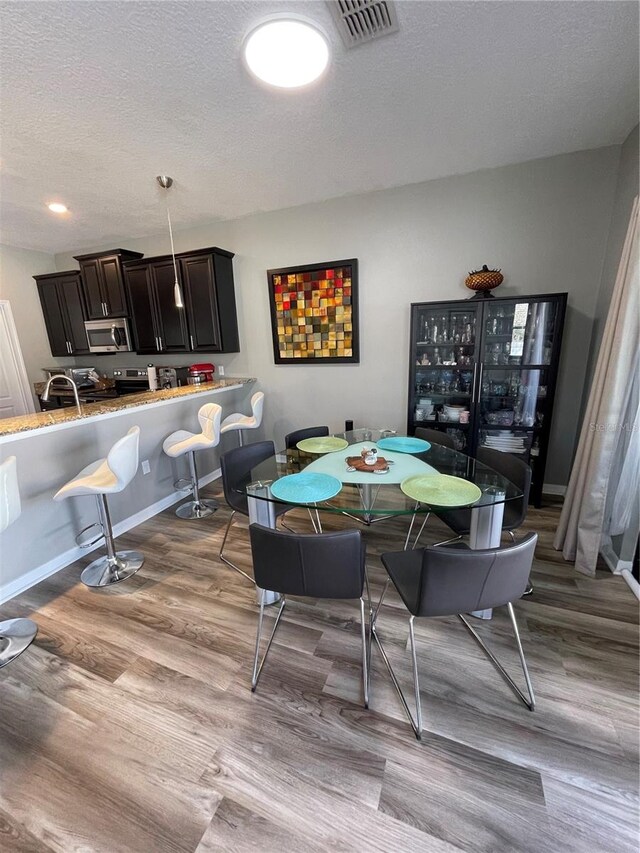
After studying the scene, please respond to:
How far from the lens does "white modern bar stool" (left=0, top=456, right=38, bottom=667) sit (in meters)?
1.58

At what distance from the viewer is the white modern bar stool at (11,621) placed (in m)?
1.58

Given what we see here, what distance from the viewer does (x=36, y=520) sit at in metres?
2.24

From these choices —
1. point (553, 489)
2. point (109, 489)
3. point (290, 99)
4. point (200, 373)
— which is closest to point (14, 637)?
point (109, 489)

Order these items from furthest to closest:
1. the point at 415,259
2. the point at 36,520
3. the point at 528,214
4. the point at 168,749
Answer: the point at 415,259 < the point at 528,214 < the point at 36,520 < the point at 168,749

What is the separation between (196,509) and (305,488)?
1.77 m

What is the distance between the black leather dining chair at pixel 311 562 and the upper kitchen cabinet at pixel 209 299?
3006 millimetres

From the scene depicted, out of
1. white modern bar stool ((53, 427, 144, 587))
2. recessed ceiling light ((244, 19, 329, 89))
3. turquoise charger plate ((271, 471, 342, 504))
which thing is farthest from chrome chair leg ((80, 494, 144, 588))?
recessed ceiling light ((244, 19, 329, 89))

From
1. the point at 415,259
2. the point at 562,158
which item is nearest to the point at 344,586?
the point at 415,259

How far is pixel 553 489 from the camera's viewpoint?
128 inches

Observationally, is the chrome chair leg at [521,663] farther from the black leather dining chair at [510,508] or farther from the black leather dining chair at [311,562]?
the black leather dining chair at [311,562]

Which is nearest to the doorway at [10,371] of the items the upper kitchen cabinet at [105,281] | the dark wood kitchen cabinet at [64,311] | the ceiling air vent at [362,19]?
the dark wood kitchen cabinet at [64,311]

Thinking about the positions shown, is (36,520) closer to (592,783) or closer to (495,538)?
(495,538)

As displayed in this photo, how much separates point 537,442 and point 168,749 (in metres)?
3.28

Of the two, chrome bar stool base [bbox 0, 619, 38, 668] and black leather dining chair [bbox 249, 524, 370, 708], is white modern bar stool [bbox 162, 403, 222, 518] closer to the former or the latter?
chrome bar stool base [bbox 0, 619, 38, 668]
